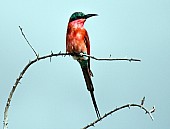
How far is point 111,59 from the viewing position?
2928mm

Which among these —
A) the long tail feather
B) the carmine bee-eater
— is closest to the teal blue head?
the carmine bee-eater

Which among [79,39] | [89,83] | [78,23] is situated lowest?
[89,83]

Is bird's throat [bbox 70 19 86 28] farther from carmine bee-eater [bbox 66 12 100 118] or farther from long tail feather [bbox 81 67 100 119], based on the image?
long tail feather [bbox 81 67 100 119]

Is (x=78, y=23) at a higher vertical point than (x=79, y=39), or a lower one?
higher

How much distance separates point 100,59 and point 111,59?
0.40 feet

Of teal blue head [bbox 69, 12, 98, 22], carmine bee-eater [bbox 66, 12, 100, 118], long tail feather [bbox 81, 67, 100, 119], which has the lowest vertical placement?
Result: long tail feather [bbox 81, 67, 100, 119]

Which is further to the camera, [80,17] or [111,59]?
[80,17]

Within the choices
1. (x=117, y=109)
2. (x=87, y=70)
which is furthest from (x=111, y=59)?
(x=87, y=70)

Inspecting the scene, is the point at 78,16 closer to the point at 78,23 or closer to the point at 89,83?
the point at 78,23

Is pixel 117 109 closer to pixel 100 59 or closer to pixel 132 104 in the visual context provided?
pixel 132 104

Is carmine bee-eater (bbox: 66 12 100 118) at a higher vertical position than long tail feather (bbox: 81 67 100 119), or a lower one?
higher

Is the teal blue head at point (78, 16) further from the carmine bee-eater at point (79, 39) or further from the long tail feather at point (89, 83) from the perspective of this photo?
the long tail feather at point (89, 83)

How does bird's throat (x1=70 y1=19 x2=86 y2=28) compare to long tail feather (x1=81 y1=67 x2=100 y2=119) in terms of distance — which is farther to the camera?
bird's throat (x1=70 y1=19 x2=86 y2=28)

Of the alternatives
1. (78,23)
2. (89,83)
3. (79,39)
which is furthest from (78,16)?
(89,83)
